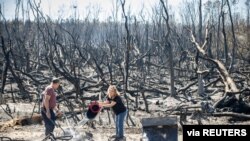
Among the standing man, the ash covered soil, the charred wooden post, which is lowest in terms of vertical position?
the ash covered soil

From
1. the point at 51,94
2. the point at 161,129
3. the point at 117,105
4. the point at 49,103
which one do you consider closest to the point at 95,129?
the point at 117,105

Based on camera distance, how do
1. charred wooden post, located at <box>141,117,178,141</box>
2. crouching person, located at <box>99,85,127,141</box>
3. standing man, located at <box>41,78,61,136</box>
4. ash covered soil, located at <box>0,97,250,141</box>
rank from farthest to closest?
1. ash covered soil, located at <box>0,97,250,141</box>
2. crouching person, located at <box>99,85,127,141</box>
3. standing man, located at <box>41,78,61,136</box>
4. charred wooden post, located at <box>141,117,178,141</box>

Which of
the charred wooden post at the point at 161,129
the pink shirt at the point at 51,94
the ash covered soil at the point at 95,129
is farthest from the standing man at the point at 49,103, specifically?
the charred wooden post at the point at 161,129

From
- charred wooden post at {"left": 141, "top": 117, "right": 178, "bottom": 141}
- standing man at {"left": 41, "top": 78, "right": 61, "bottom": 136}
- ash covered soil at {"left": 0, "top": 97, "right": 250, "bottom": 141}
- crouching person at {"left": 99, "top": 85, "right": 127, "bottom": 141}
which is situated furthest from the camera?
ash covered soil at {"left": 0, "top": 97, "right": 250, "bottom": 141}

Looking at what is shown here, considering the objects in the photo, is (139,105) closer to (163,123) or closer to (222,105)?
(222,105)

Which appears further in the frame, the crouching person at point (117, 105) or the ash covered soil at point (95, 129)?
the ash covered soil at point (95, 129)

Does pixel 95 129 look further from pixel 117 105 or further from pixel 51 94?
pixel 51 94

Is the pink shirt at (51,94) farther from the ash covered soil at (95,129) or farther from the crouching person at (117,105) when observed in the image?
the crouching person at (117,105)

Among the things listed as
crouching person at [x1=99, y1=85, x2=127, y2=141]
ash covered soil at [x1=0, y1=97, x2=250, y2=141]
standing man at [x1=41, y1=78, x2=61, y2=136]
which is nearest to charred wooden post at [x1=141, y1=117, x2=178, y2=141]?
crouching person at [x1=99, y1=85, x2=127, y2=141]

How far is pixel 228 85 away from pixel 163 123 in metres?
6.43

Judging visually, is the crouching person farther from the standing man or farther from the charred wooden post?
the charred wooden post

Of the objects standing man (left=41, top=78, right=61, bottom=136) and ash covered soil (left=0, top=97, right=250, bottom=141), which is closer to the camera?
standing man (left=41, top=78, right=61, bottom=136)

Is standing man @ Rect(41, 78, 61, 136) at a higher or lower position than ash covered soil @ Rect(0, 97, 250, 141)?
higher

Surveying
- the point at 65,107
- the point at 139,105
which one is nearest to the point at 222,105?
the point at 139,105
